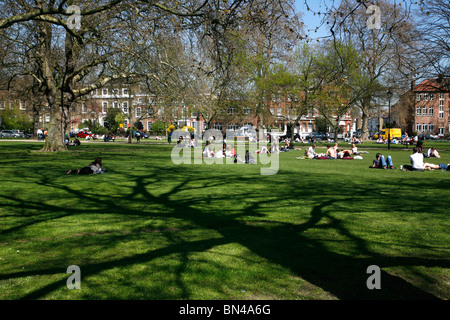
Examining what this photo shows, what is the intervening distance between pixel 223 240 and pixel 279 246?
985mm

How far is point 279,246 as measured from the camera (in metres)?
6.40

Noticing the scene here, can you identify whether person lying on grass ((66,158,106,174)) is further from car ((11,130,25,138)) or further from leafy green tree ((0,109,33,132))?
leafy green tree ((0,109,33,132))

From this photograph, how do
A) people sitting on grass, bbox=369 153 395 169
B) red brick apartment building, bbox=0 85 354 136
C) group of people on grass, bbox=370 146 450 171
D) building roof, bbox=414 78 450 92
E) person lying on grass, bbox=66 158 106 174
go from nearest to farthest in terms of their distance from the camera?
person lying on grass, bbox=66 158 106 174 → group of people on grass, bbox=370 146 450 171 → people sitting on grass, bbox=369 153 395 169 → red brick apartment building, bbox=0 85 354 136 → building roof, bbox=414 78 450 92

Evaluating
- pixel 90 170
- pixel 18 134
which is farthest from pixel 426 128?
pixel 90 170

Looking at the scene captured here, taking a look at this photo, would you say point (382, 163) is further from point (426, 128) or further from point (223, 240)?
point (426, 128)

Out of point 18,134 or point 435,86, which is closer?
point 435,86

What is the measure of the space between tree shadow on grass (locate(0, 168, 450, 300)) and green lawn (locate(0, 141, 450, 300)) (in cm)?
2

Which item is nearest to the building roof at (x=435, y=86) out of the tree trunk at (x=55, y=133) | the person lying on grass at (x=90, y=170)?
the person lying on grass at (x=90, y=170)

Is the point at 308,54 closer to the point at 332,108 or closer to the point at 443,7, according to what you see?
the point at 332,108

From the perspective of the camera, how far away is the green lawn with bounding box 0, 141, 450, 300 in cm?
472

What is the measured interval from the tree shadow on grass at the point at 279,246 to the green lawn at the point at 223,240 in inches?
0.9

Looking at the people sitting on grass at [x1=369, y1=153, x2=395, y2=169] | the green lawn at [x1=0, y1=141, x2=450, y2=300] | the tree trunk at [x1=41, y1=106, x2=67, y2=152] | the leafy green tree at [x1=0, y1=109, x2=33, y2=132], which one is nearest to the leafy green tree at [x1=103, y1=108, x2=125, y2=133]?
the leafy green tree at [x1=0, y1=109, x2=33, y2=132]
